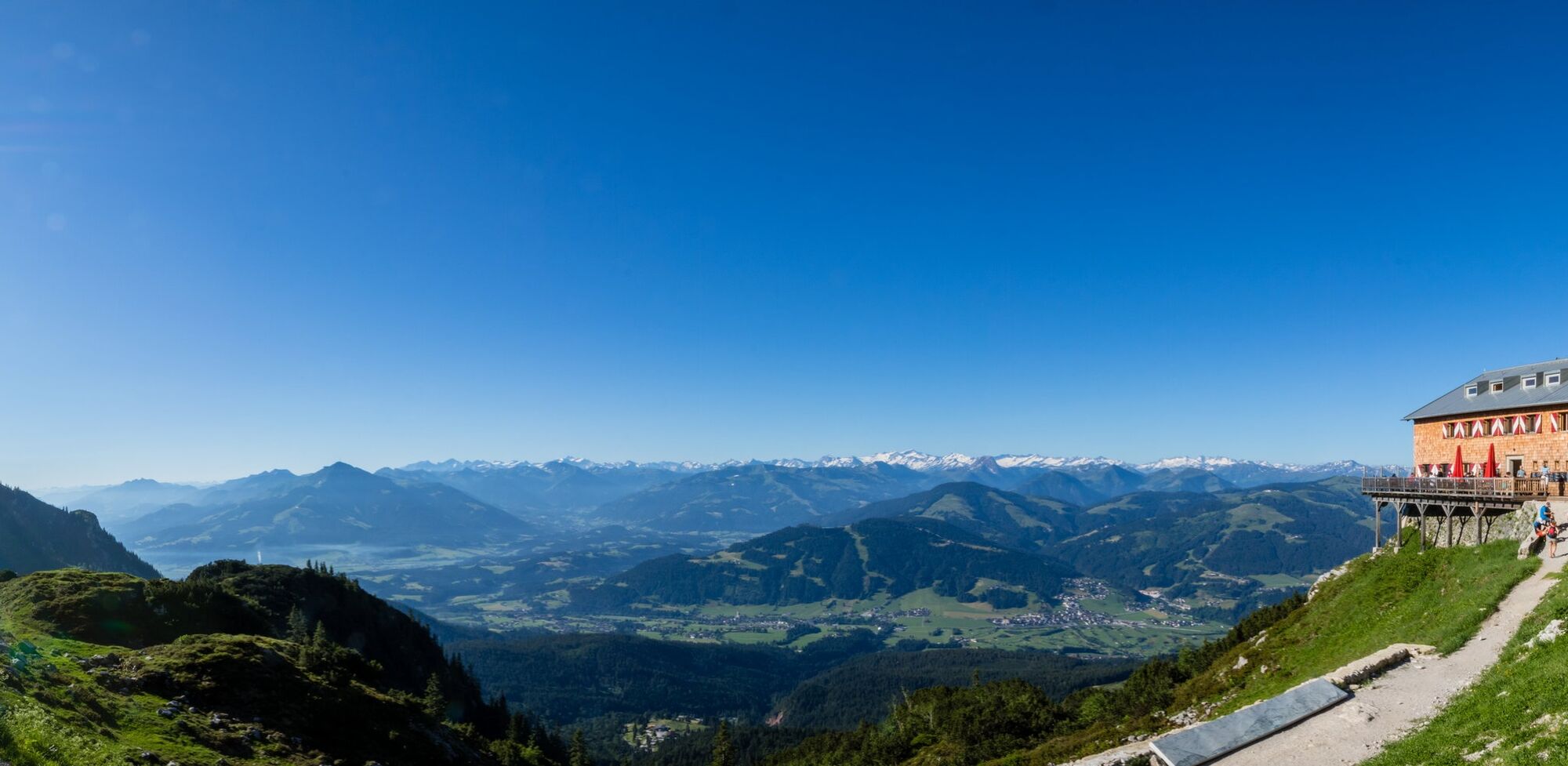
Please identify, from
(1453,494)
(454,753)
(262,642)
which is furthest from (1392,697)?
(262,642)

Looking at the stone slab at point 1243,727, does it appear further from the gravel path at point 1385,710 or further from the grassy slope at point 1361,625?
the grassy slope at point 1361,625

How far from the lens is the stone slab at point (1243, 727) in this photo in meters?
21.6

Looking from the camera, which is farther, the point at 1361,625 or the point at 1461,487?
the point at 1461,487

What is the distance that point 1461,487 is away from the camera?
126 ft

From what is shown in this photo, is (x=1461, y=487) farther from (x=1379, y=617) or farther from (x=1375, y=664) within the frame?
(x=1375, y=664)

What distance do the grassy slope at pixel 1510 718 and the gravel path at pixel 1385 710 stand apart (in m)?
1.01

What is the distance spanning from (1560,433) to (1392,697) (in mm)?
29987

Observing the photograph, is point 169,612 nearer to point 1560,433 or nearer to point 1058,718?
point 1058,718

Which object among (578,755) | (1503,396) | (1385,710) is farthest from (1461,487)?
(578,755)

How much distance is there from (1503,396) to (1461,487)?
1064 cm

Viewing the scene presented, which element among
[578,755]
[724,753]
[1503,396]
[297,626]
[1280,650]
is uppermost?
[1503,396]

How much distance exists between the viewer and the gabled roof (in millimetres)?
40312

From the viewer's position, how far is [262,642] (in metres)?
43.6

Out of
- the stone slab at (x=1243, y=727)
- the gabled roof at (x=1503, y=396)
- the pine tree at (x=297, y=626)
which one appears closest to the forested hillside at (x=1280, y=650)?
the stone slab at (x=1243, y=727)
